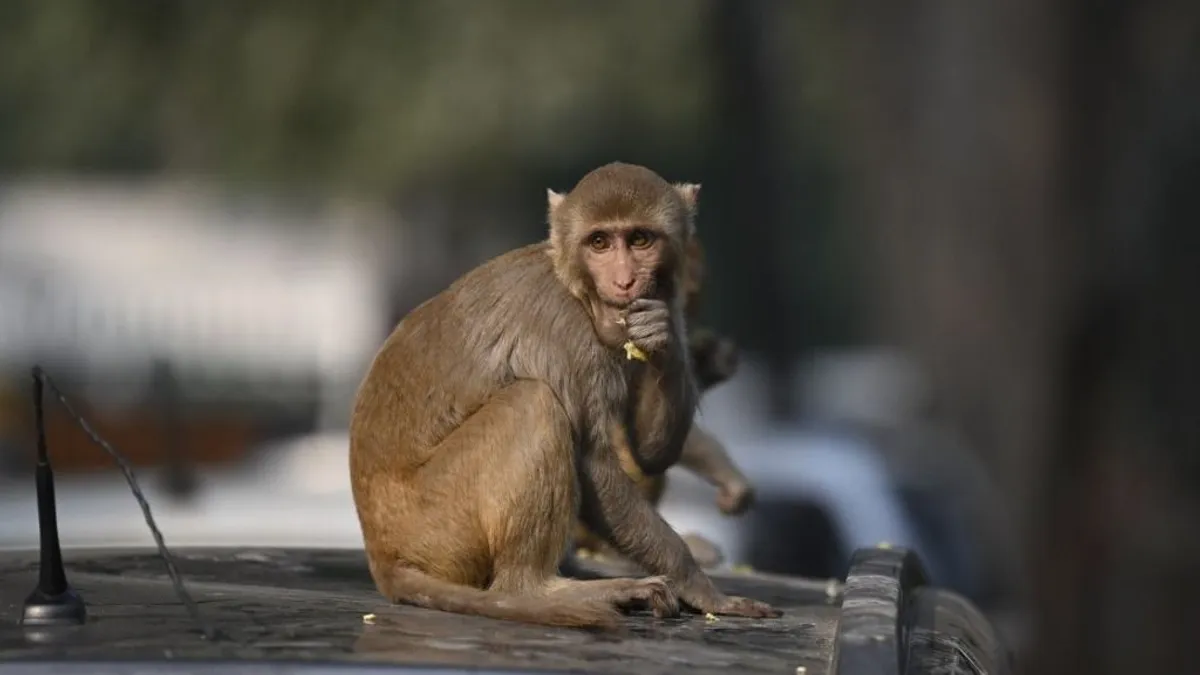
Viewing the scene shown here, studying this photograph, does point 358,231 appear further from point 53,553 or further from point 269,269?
point 53,553

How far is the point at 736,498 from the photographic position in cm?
594

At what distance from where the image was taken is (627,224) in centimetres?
474

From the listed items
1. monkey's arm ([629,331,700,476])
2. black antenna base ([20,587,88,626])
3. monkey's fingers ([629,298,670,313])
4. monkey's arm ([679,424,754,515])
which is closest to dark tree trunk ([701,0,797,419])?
monkey's arm ([679,424,754,515])

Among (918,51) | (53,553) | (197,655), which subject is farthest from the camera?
(918,51)

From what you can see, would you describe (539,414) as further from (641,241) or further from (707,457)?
(707,457)

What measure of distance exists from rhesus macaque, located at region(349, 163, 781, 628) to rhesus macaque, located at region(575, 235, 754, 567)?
1028mm

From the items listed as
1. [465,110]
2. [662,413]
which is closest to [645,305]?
[662,413]

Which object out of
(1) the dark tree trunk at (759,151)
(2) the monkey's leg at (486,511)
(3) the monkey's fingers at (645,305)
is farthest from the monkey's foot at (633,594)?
(1) the dark tree trunk at (759,151)

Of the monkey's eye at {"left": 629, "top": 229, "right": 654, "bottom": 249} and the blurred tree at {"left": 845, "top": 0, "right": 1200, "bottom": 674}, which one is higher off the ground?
the blurred tree at {"left": 845, "top": 0, "right": 1200, "bottom": 674}

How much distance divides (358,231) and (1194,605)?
44.2ft

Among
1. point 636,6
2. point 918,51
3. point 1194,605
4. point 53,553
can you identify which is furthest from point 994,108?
point 53,553

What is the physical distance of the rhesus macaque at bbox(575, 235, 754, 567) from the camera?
594 cm

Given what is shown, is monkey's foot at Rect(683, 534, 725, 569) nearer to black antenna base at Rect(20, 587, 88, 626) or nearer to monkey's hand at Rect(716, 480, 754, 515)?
monkey's hand at Rect(716, 480, 754, 515)

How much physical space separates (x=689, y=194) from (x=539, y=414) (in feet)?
2.98
